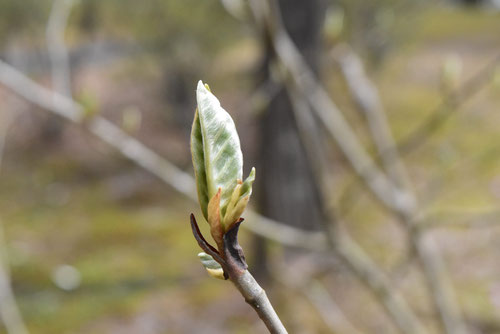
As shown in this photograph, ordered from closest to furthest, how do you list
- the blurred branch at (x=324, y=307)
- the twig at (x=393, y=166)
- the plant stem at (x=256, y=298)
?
the plant stem at (x=256, y=298)
the twig at (x=393, y=166)
the blurred branch at (x=324, y=307)

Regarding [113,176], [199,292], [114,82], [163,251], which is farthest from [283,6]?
[114,82]

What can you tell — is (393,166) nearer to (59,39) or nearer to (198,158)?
(59,39)

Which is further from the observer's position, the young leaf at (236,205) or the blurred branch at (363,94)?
the blurred branch at (363,94)

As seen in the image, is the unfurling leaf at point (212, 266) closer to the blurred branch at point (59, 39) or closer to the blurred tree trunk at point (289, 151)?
the blurred branch at point (59, 39)

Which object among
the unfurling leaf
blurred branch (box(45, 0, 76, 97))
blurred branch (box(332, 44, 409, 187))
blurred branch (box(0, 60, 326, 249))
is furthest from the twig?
the unfurling leaf

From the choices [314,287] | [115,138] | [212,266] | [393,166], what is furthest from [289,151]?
[212,266]

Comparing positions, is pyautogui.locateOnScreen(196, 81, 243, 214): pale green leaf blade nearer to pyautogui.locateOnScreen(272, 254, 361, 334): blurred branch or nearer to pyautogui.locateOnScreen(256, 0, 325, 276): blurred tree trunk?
pyautogui.locateOnScreen(272, 254, 361, 334): blurred branch

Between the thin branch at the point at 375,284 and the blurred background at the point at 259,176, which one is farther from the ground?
the blurred background at the point at 259,176

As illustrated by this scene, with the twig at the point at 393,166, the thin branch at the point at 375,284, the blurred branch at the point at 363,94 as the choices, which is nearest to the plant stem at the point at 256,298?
the thin branch at the point at 375,284
